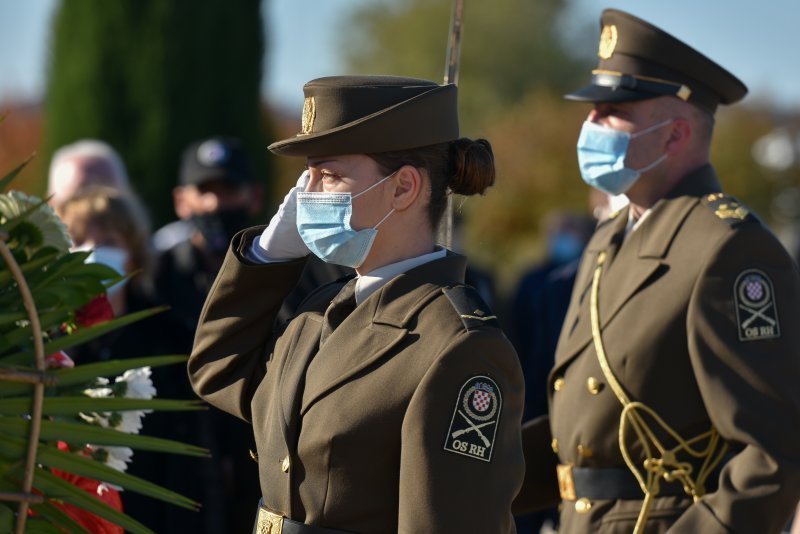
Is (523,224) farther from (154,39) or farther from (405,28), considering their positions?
(405,28)

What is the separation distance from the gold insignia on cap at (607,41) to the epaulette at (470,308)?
1.55 m

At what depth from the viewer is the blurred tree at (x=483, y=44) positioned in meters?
43.8

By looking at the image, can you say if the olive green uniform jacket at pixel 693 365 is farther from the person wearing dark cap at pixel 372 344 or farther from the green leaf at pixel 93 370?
the green leaf at pixel 93 370

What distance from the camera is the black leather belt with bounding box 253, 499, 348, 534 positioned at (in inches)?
119

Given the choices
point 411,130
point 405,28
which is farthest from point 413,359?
point 405,28

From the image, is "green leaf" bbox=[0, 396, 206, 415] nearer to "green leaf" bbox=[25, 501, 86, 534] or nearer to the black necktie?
"green leaf" bbox=[25, 501, 86, 534]

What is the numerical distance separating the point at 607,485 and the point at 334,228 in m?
1.24

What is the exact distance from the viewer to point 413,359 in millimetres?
3031

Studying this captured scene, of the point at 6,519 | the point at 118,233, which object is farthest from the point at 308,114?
the point at 118,233

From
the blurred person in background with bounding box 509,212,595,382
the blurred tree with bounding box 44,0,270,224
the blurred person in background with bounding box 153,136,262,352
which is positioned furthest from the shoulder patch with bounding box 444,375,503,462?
the blurred tree with bounding box 44,0,270,224

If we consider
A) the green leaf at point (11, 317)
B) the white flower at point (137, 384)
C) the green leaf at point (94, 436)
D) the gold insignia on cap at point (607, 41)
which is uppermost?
the gold insignia on cap at point (607, 41)

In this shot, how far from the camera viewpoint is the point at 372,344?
3.12 metres

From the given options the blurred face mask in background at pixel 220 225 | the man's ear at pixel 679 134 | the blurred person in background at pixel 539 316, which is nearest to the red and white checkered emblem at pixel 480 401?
the man's ear at pixel 679 134

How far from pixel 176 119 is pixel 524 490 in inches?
428
